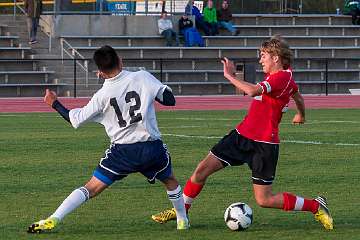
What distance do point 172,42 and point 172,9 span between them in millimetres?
1974

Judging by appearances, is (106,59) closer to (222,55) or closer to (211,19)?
(222,55)

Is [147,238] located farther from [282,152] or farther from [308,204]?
[282,152]

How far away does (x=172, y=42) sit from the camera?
124ft

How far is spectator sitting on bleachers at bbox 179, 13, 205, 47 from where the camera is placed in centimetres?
3759

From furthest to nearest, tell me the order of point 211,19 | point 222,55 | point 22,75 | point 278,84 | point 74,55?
point 211,19, point 222,55, point 74,55, point 22,75, point 278,84

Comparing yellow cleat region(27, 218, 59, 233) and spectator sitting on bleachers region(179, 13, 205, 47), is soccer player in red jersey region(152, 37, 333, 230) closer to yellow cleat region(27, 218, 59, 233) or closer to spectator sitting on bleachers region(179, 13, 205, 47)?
yellow cleat region(27, 218, 59, 233)

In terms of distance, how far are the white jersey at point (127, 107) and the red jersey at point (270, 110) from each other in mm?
867

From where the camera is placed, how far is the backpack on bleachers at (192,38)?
3762cm

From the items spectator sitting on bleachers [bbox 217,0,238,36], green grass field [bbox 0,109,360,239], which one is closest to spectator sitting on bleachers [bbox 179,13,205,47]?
spectator sitting on bleachers [bbox 217,0,238,36]

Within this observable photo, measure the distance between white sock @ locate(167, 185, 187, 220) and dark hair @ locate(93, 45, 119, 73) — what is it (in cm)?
119

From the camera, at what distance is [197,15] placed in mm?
38656

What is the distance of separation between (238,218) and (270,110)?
3.12 ft

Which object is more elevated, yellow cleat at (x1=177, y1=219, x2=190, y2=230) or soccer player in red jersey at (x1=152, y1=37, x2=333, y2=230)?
soccer player in red jersey at (x1=152, y1=37, x2=333, y2=230)

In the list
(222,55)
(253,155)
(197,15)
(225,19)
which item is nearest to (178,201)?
(253,155)
